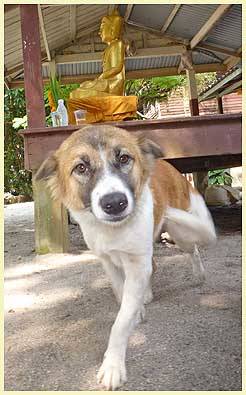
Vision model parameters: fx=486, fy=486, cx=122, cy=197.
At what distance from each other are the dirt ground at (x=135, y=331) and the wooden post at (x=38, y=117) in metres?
0.40

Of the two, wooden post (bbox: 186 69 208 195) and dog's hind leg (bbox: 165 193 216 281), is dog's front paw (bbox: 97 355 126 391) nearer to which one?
dog's hind leg (bbox: 165 193 216 281)

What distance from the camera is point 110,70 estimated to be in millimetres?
6844

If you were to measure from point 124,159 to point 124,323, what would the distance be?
0.81 metres

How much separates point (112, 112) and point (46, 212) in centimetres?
159

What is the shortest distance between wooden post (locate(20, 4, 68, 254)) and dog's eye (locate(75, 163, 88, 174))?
107 inches

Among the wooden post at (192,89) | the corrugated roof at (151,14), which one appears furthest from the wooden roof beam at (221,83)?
the corrugated roof at (151,14)

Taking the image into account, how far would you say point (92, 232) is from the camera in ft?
8.60

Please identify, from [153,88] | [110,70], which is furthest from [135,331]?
[153,88]

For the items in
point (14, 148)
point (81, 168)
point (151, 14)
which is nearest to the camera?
point (81, 168)

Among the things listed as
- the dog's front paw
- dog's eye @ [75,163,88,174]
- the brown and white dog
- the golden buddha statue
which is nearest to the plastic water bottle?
the golden buddha statue

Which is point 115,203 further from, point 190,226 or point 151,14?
point 151,14

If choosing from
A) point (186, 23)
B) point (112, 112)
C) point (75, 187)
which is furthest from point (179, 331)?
point (186, 23)

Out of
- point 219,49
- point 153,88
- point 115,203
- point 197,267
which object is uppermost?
point 153,88

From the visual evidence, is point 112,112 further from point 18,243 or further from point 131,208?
point 131,208
